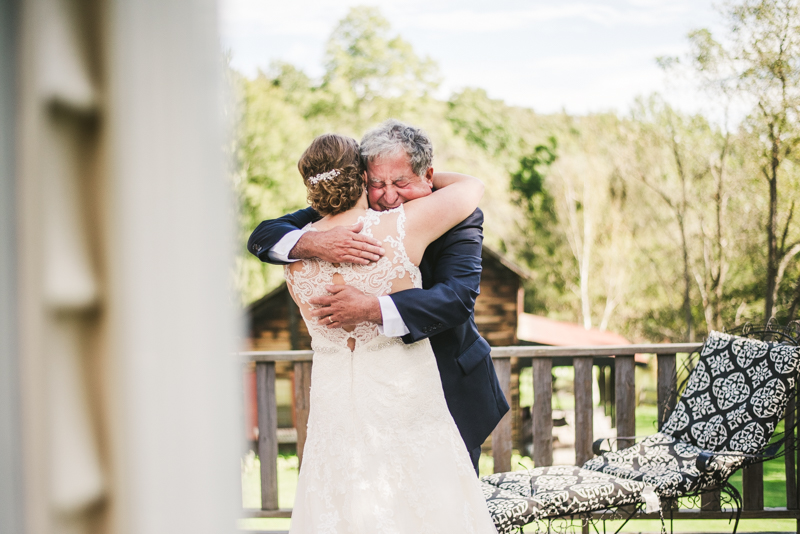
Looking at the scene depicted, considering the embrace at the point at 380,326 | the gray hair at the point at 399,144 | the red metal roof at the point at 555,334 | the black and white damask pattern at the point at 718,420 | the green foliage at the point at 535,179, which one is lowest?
the red metal roof at the point at 555,334

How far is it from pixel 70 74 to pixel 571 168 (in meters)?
24.8

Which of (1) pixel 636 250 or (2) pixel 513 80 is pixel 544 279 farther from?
(2) pixel 513 80

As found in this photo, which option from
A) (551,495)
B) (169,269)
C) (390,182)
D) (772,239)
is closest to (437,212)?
(390,182)

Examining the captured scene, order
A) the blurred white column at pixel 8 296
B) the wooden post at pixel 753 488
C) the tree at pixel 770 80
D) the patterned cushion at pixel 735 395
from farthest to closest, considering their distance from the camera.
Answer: the tree at pixel 770 80 < the wooden post at pixel 753 488 < the patterned cushion at pixel 735 395 < the blurred white column at pixel 8 296

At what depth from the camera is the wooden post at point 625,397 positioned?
10.4 feet

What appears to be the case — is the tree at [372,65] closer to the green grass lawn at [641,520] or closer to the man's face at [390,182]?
the green grass lawn at [641,520]

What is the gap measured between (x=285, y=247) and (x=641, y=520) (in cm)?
337

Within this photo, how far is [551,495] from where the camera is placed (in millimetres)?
2543

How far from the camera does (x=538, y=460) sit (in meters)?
3.19

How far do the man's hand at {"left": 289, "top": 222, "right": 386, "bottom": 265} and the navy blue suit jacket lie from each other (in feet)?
0.46

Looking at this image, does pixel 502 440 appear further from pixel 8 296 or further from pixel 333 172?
pixel 8 296

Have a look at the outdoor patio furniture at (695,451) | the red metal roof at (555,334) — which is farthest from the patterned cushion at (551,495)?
the red metal roof at (555,334)

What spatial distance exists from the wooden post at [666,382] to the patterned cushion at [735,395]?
81mm

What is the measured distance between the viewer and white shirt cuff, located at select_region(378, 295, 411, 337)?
5.40 feet
